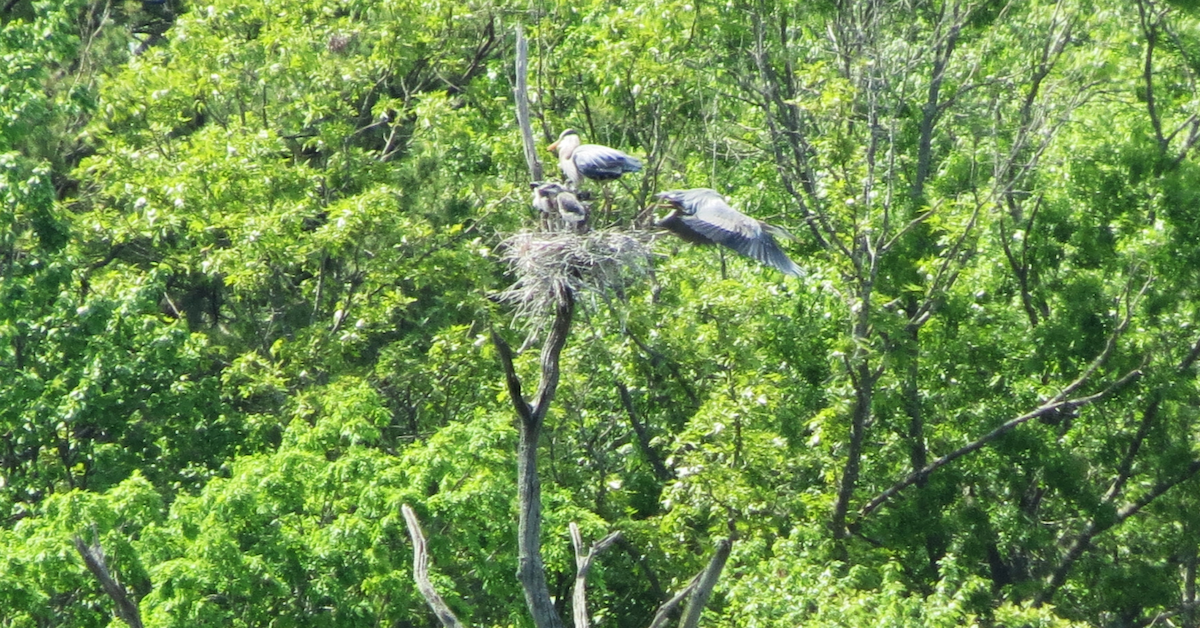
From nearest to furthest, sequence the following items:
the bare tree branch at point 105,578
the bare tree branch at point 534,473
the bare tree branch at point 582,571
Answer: the bare tree branch at point 534,473 → the bare tree branch at point 582,571 → the bare tree branch at point 105,578

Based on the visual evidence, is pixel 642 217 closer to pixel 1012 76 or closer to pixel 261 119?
pixel 1012 76

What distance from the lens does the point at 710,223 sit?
9125mm

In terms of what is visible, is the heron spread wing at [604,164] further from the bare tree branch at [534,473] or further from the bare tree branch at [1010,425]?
the bare tree branch at [1010,425]

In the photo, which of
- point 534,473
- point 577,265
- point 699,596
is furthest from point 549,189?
point 699,596

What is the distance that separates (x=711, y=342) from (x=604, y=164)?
3.68 m

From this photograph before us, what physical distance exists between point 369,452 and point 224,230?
432 cm

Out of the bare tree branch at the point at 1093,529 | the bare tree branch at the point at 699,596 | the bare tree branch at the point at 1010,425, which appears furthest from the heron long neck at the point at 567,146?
the bare tree branch at the point at 1093,529

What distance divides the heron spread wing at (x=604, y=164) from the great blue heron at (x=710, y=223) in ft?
0.95

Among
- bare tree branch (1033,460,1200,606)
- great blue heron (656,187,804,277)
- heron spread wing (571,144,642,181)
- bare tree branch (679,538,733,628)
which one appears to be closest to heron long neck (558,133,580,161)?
heron spread wing (571,144,642,181)

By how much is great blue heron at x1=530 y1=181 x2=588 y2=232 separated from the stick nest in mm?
115

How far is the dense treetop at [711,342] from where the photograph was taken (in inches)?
452

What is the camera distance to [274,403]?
14.8 metres

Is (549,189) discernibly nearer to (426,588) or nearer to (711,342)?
(426,588)

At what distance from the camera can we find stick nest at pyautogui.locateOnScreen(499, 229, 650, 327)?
7762 millimetres
